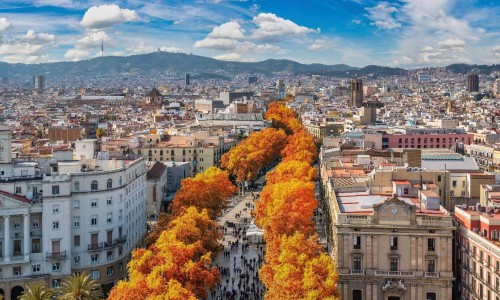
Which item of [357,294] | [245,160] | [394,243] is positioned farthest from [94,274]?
[245,160]

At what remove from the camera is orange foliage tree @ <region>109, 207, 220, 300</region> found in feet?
139

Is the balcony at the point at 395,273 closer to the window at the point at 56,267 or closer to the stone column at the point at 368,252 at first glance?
the stone column at the point at 368,252

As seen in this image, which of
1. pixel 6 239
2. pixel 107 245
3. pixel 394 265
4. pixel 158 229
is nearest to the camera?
pixel 394 265

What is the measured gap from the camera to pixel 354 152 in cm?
9538

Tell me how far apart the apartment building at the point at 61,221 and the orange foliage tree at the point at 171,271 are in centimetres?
734

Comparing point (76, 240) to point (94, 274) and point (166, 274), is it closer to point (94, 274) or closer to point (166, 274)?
point (94, 274)

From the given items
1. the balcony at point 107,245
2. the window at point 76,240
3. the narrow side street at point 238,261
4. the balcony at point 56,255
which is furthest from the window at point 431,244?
the balcony at point 56,255

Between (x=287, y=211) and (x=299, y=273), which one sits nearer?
(x=299, y=273)

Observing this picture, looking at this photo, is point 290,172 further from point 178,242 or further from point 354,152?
point 178,242

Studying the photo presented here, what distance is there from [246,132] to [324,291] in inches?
4141

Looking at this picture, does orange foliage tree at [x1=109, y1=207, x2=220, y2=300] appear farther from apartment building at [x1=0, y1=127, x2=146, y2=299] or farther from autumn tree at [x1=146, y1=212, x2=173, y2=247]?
apartment building at [x1=0, y1=127, x2=146, y2=299]

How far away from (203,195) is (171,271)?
26731mm

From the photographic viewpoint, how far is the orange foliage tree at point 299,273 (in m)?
43.2

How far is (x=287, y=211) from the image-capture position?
63281mm
